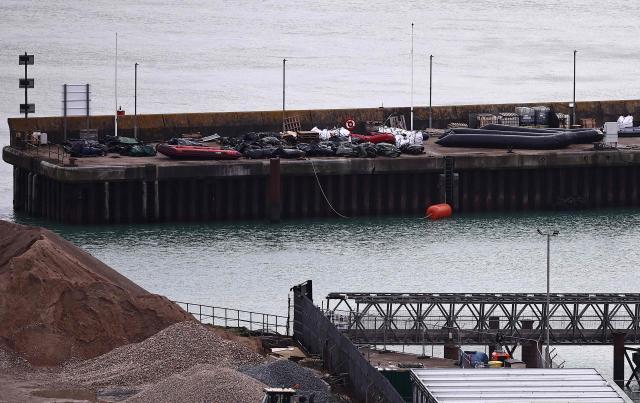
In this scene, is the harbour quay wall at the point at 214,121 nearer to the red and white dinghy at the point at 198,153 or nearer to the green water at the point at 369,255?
the red and white dinghy at the point at 198,153

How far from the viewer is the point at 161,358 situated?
57.2m

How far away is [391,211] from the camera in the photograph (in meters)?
104

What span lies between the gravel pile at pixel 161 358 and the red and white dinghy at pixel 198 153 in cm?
4387

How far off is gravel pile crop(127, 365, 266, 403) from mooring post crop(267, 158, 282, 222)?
4777 cm

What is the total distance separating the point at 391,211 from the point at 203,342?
46.7m

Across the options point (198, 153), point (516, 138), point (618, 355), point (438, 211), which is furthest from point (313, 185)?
point (618, 355)

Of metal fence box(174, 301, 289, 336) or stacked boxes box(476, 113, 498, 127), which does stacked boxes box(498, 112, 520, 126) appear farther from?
metal fence box(174, 301, 289, 336)

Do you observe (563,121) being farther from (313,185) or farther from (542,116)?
(313,185)

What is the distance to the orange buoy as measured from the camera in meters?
103

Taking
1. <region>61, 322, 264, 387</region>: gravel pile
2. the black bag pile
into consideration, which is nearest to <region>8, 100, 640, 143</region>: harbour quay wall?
the black bag pile

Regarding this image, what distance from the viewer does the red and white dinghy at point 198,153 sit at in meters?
102

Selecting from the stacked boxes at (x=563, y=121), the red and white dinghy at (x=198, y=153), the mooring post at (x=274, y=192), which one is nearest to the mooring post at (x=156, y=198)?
the red and white dinghy at (x=198, y=153)

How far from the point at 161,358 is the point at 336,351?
5.42 m

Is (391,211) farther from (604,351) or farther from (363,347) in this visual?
(363,347)
